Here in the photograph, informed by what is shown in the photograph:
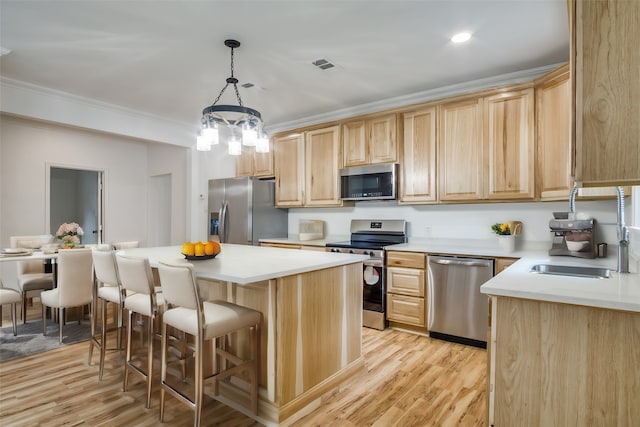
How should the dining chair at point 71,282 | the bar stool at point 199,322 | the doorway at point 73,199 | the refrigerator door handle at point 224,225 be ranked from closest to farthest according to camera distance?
the bar stool at point 199,322 < the dining chair at point 71,282 < the refrigerator door handle at point 224,225 < the doorway at point 73,199

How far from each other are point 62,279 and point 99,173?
3064 millimetres

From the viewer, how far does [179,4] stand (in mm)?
2291

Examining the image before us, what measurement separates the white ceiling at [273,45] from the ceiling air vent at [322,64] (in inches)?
2.7

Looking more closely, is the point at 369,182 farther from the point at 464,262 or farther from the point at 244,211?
the point at 244,211

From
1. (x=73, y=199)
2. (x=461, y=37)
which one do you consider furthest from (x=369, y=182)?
(x=73, y=199)

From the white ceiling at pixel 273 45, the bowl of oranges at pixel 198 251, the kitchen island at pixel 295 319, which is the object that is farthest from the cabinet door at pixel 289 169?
the bowl of oranges at pixel 198 251

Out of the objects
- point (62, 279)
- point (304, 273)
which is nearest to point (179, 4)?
point (304, 273)

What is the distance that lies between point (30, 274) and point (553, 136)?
5.70 meters

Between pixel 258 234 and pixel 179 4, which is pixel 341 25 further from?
A: pixel 258 234

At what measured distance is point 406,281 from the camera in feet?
11.7

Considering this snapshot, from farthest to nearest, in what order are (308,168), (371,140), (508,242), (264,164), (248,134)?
(264,164), (308,168), (371,140), (508,242), (248,134)

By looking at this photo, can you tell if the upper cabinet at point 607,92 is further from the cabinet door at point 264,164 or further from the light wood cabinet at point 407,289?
the cabinet door at point 264,164

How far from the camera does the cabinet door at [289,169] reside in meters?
4.82

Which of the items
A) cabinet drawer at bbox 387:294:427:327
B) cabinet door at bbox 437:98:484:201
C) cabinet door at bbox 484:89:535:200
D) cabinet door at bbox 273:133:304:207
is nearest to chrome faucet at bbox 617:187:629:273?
cabinet door at bbox 484:89:535:200
